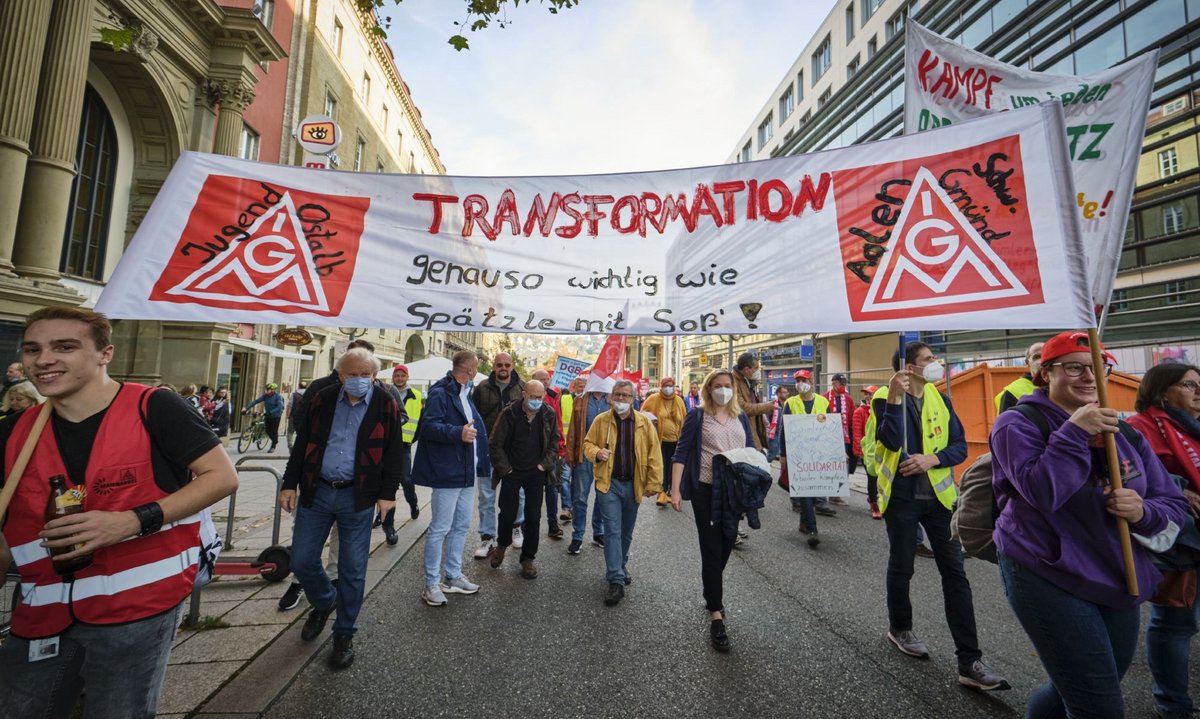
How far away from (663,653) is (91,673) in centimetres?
274

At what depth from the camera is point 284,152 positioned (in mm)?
19031

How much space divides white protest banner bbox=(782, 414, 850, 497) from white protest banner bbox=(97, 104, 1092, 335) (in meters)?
3.85

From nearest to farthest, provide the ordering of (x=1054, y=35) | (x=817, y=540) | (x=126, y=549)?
(x=126, y=549)
(x=817, y=540)
(x=1054, y=35)

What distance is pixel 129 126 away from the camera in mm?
12320

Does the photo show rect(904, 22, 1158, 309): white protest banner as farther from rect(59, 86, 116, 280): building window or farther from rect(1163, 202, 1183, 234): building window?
rect(59, 86, 116, 280): building window

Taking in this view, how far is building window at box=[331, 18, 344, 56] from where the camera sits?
23719 millimetres

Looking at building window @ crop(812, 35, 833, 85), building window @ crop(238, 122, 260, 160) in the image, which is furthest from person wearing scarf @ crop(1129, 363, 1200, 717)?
building window @ crop(812, 35, 833, 85)

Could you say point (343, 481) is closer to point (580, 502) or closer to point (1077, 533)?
point (580, 502)

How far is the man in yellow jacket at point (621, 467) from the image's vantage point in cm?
424

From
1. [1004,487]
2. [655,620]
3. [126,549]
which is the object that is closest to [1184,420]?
[1004,487]

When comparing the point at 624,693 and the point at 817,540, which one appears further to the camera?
the point at 817,540

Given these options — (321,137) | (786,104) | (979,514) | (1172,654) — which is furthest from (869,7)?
(979,514)

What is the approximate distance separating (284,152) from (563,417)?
18.8 meters

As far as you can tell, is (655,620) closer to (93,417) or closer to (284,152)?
(93,417)
